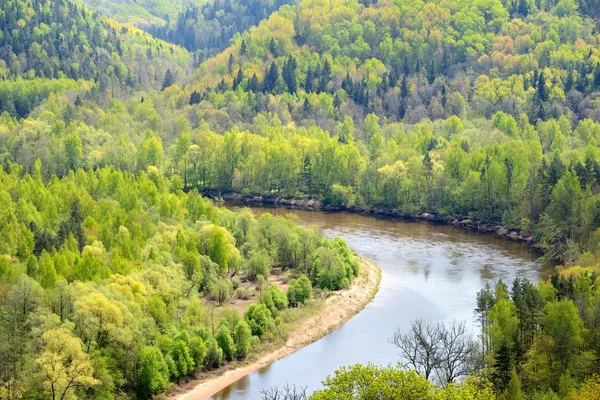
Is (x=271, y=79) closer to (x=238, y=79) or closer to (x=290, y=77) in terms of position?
(x=290, y=77)

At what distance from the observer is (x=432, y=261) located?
104188mm

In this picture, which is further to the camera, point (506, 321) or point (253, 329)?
point (253, 329)

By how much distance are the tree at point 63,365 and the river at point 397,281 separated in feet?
32.5

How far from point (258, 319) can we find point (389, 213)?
62649 mm

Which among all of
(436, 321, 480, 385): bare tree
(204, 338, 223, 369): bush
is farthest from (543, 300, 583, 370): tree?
(204, 338, 223, 369): bush

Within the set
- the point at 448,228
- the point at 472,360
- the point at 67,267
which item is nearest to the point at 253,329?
the point at 67,267

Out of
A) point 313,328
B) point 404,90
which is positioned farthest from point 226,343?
point 404,90

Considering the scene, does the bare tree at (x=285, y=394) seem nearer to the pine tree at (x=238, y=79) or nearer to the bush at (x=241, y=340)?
the bush at (x=241, y=340)

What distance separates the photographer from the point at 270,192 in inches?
5822

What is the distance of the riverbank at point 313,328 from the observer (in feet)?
217

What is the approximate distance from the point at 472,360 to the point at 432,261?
41871 millimetres

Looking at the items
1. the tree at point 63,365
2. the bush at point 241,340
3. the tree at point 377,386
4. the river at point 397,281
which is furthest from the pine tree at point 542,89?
the tree at point 377,386

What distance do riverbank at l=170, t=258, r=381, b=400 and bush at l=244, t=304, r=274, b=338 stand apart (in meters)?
1.82

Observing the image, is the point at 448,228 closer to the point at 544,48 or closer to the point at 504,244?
the point at 504,244
